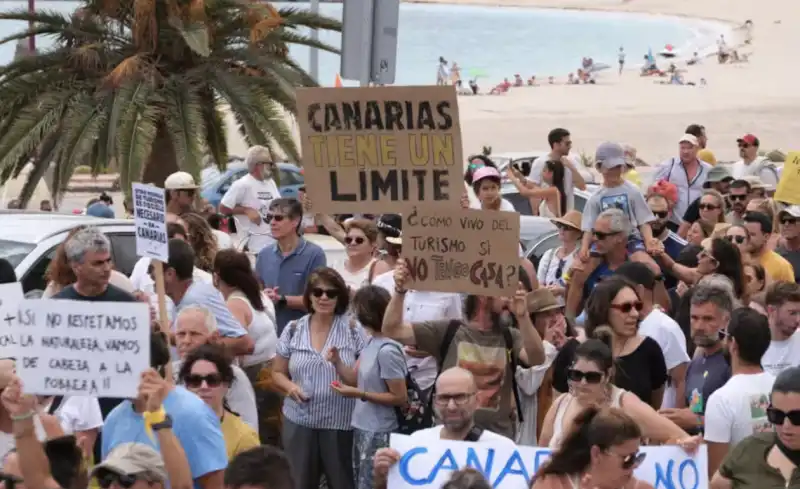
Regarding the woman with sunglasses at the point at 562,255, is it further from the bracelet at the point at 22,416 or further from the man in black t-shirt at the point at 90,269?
the bracelet at the point at 22,416

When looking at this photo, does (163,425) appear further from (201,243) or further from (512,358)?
(201,243)

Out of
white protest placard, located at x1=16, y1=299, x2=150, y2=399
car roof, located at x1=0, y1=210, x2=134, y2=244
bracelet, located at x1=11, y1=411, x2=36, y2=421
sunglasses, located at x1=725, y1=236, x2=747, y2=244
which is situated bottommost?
bracelet, located at x1=11, y1=411, x2=36, y2=421

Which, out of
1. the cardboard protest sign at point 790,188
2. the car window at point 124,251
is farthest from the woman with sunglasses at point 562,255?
the car window at point 124,251

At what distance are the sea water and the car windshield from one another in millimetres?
56980

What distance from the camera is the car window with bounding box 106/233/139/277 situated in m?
11.6

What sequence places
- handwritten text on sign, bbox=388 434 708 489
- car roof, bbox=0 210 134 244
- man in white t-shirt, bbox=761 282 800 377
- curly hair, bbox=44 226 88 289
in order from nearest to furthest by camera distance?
handwritten text on sign, bbox=388 434 708 489, man in white t-shirt, bbox=761 282 800 377, curly hair, bbox=44 226 88 289, car roof, bbox=0 210 134 244

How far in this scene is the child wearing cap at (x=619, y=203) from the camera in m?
11.0

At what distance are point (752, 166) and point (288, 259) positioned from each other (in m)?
6.58

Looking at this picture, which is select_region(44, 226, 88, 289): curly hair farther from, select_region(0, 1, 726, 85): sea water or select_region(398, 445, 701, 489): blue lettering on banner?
select_region(0, 1, 726, 85): sea water

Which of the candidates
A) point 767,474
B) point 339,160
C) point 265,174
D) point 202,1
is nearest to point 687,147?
point 265,174

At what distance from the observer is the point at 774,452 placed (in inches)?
255

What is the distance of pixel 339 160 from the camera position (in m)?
8.66

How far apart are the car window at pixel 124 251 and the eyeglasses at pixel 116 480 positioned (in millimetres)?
5973

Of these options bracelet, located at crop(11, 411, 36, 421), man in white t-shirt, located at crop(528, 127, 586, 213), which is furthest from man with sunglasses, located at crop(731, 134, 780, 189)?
bracelet, located at crop(11, 411, 36, 421)
